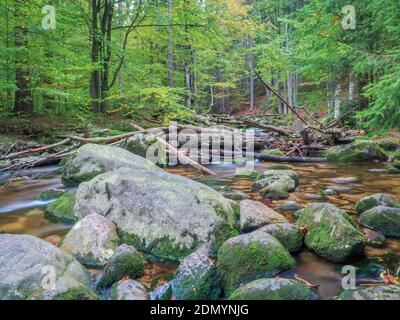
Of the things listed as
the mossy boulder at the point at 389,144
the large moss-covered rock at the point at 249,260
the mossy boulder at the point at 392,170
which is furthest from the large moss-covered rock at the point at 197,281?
the mossy boulder at the point at 389,144

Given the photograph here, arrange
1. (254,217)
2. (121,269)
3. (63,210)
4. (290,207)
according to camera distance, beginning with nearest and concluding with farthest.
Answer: (121,269) < (254,217) < (63,210) < (290,207)

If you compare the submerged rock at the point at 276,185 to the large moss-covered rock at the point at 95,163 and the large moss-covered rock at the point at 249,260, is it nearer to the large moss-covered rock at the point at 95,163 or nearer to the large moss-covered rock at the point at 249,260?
the large moss-covered rock at the point at 95,163

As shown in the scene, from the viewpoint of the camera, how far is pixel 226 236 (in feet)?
12.0

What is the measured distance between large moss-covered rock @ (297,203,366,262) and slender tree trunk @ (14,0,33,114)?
30.5 feet

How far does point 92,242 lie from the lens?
3477 millimetres

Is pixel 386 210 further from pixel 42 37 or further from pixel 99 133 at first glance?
pixel 42 37

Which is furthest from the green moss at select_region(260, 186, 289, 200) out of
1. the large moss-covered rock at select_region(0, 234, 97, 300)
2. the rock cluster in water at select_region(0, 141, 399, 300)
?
the large moss-covered rock at select_region(0, 234, 97, 300)

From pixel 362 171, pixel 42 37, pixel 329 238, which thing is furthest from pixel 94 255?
pixel 42 37

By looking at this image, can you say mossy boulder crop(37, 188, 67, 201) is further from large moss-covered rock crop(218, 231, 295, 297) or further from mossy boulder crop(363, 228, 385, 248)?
mossy boulder crop(363, 228, 385, 248)

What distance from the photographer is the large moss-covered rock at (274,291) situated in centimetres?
246

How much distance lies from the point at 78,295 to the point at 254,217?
7.51 ft

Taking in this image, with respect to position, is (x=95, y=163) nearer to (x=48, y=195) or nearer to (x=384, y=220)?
(x=48, y=195)

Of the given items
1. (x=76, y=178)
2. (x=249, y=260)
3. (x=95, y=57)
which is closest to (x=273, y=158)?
(x=76, y=178)

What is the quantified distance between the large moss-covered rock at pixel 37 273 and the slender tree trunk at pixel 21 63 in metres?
8.22
